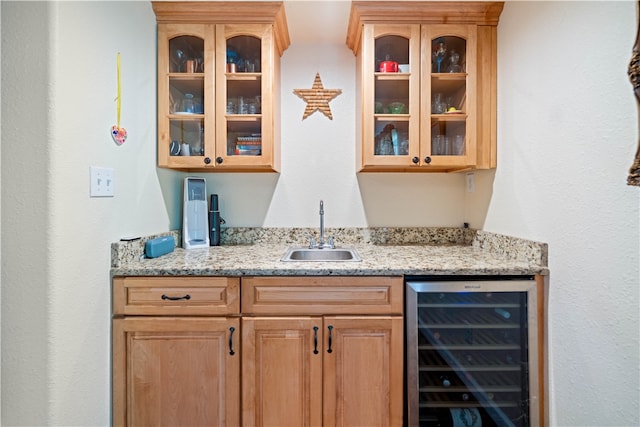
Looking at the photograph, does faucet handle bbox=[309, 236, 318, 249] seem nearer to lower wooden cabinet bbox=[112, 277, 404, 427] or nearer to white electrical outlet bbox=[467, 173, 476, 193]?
lower wooden cabinet bbox=[112, 277, 404, 427]

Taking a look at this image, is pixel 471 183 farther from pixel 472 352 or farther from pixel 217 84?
pixel 217 84

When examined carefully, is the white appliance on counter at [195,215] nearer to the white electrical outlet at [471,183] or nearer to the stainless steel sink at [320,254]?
the stainless steel sink at [320,254]

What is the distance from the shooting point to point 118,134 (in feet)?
4.53

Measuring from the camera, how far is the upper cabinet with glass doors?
1.73 meters

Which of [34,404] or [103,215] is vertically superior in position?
[103,215]

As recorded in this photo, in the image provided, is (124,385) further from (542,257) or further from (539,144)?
(539,144)

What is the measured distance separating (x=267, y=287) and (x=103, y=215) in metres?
0.74

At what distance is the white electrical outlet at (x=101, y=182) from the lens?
1.23 metres

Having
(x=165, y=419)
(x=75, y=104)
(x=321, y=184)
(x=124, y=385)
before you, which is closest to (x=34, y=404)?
(x=124, y=385)

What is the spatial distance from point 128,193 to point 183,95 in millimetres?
691

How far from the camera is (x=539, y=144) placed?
1379mm

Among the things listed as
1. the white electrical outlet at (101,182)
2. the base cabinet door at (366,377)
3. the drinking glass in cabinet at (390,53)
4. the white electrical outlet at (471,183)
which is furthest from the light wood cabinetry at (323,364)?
the drinking glass in cabinet at (390,53)

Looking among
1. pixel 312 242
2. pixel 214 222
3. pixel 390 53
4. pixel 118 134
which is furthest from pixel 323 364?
pixel 390 53

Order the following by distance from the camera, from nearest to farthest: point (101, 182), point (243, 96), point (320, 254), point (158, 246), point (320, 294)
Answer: point (101, 182) → point (320, 294) → point (158, 246) → point (243, 96) → point (320, 254)
